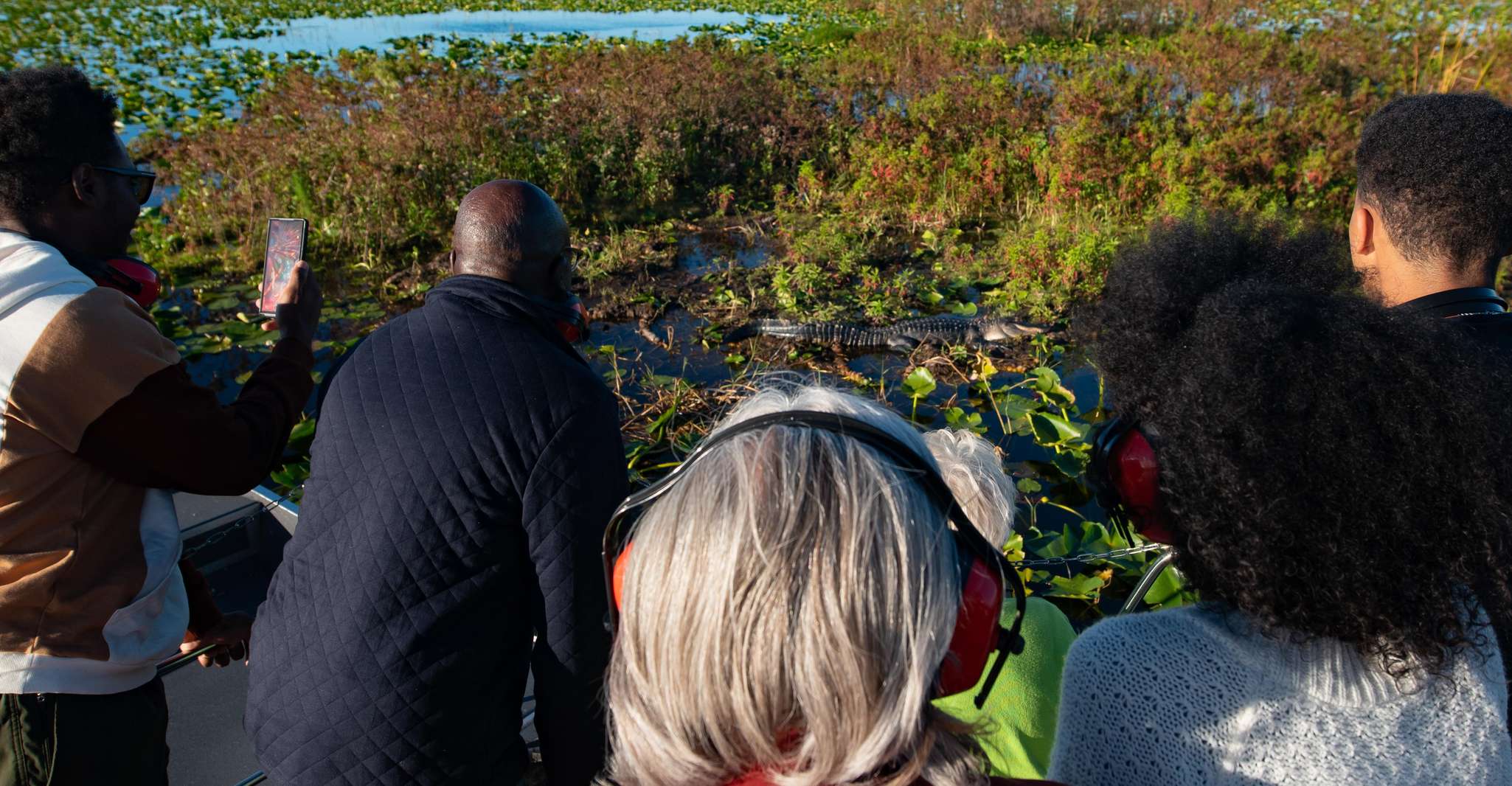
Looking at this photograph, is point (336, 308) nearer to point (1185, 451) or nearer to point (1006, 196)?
point (1006, 196)

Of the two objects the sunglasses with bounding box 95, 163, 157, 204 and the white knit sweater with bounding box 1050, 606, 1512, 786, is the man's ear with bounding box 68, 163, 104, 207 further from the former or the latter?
the white knit sweater with bounding box 1050, 606, 1512, 786

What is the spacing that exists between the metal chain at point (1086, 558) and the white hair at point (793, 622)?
111 cm

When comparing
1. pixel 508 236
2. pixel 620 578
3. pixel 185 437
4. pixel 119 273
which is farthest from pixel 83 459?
pixel 620 578

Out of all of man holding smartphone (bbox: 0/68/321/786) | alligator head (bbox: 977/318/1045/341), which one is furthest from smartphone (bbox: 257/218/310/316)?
alligator head (bbox: 977/318/1045/341)

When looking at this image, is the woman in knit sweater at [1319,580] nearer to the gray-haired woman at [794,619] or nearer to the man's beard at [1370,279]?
the gray-haired woman at [794,619]

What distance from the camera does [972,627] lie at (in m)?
0.74

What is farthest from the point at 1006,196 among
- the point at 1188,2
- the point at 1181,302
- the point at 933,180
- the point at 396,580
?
the point at 1188,2

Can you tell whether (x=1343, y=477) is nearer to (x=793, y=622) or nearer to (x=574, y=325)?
(x=793, y=622)

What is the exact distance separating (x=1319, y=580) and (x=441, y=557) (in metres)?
1.16

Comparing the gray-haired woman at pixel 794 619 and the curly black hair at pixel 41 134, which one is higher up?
the curly black hair at pixel 41 134

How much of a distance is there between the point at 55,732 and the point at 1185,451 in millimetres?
1619

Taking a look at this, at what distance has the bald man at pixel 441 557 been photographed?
1.34 meters

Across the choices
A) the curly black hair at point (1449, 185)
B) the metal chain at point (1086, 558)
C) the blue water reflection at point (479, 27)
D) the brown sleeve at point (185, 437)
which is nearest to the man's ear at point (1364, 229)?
the curly black hair at point (1449, 185)

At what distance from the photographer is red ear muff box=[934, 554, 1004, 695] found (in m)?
0.74
